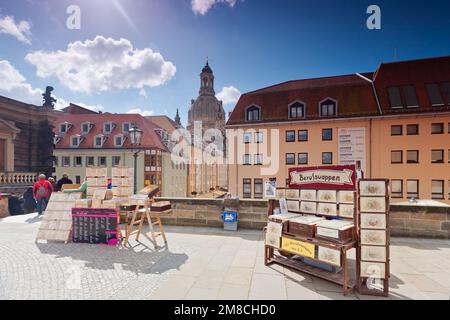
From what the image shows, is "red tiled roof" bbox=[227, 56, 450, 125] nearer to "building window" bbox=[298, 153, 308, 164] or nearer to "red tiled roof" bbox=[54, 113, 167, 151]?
"building window" bbox=[298, 153, 308, 164]

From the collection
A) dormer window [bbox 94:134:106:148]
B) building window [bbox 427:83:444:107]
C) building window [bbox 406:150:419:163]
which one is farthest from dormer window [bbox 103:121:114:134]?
building window [bbox 427:83:444:107]

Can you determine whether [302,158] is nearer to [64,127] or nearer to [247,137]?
[247,137]

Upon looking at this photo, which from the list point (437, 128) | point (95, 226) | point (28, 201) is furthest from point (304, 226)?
point (437, 128)

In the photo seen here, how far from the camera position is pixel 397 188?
74.6 ft

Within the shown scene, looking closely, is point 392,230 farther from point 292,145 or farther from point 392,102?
point 392,102

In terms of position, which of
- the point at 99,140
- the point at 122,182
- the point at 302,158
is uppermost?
the point at 99,140

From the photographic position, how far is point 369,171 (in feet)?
77.6

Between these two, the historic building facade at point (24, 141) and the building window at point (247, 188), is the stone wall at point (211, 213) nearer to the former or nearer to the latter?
the historic building facade at point (24, 141)

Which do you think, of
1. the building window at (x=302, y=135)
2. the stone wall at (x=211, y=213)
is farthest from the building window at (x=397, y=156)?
the stone wall at (x=211, y=213)

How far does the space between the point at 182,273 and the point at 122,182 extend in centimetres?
371

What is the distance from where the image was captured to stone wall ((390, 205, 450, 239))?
713cm

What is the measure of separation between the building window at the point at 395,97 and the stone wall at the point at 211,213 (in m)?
23.2

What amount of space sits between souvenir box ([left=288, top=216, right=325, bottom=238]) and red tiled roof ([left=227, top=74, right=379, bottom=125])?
22.1 meters
